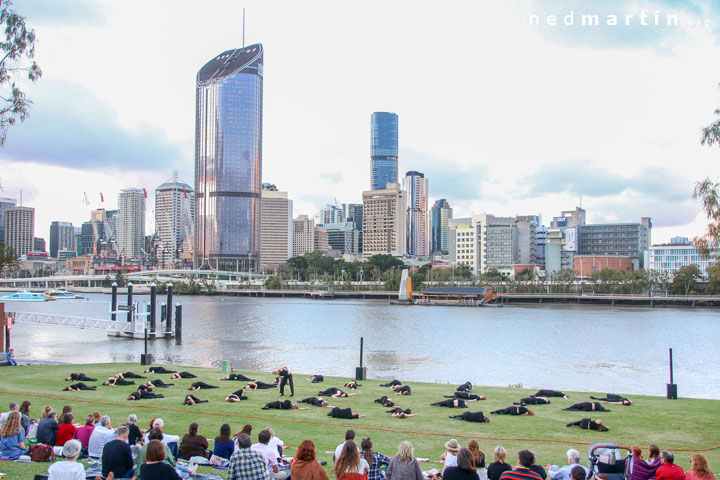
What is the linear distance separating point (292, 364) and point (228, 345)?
630 inches

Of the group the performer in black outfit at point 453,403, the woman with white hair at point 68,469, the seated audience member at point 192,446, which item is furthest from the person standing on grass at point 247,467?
the performer in black outfit at point 453,403

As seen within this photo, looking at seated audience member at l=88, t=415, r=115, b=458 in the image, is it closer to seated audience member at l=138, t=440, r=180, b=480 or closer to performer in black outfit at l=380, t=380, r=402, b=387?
seated audience member at l=138, t=440, r=180, b=480

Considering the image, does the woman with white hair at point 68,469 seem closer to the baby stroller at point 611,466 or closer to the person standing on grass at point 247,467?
the person standing on grass at point 247,467

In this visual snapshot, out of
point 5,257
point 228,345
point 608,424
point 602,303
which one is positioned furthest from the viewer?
point 602,303

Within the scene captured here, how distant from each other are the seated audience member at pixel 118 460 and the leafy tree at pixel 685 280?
170889mm

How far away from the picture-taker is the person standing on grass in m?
10.5

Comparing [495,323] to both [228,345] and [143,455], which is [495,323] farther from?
[143,455]

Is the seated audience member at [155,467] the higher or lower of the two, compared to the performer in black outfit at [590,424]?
higher

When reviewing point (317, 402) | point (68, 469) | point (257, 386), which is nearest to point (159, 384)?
point (257, 386)

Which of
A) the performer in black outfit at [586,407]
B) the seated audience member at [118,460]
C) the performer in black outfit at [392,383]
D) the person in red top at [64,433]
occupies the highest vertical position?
the seated audience member at [118,460]

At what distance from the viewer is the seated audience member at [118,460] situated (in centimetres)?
1109

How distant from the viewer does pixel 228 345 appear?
199 feet

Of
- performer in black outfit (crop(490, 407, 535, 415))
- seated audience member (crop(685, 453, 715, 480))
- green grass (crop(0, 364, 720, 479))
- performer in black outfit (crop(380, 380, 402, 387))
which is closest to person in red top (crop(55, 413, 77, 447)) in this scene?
green grass (crop(0, 364, 720, 479))

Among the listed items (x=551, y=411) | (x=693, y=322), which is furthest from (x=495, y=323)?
(x=551, y=411)
